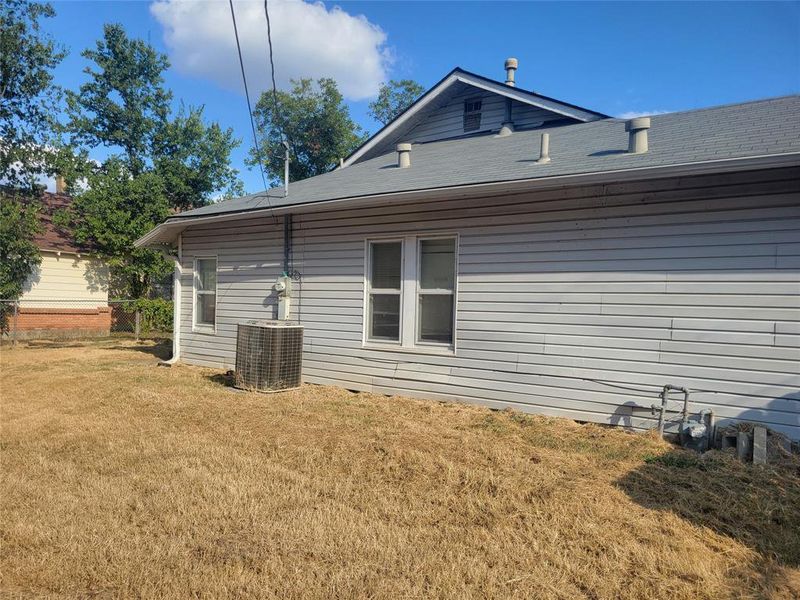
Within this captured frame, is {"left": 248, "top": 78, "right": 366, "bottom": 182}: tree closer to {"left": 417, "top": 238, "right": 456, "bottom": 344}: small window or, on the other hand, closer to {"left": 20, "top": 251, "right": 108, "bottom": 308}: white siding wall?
{"left": 20, "top": 251, "right": 108, "bottom": 308}: white siding wall

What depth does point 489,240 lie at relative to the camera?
692 cm

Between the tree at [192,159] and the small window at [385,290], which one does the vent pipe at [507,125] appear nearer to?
the small window at [385,290]

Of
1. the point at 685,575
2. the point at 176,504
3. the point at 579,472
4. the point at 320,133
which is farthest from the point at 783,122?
the point at 320,133

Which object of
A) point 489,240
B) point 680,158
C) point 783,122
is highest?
point 783,122

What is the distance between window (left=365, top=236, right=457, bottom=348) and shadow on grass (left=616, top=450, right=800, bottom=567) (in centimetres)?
333

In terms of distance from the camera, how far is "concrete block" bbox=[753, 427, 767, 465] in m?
4.56

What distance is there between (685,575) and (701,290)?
3.50 m

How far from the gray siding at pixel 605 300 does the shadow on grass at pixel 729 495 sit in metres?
1.06

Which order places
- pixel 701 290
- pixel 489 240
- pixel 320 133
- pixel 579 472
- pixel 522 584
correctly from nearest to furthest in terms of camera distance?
pixel 522 584, pixel 579 472, pixel 701 290, pixel 489 240, pixel 320 133

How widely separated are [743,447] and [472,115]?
8.51 m

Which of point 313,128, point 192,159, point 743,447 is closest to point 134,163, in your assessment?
point 192,159

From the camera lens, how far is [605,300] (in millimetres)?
6105

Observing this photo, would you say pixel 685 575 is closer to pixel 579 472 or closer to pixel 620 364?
pixel 579 472

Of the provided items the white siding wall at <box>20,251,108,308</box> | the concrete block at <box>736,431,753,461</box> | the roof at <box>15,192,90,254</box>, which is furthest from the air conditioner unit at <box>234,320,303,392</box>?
the roof at <box>15,192,90,254</box>
